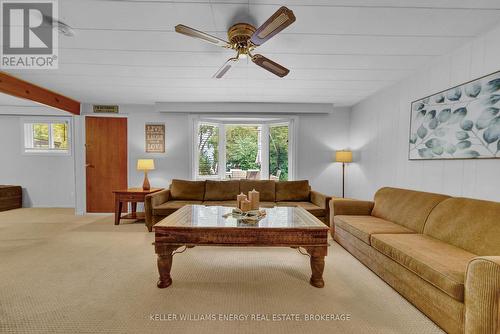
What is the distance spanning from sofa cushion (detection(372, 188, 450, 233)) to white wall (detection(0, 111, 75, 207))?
6.52 metres

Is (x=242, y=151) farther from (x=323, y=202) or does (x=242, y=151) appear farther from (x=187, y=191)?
(x=323, y=202)

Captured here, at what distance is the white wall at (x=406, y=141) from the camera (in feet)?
6.97

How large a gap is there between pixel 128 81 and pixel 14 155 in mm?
4448

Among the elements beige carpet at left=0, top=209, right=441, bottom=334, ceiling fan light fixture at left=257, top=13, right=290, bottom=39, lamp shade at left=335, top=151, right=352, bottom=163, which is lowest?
beige carpet at left=0, top=209, right=441, bottom=334

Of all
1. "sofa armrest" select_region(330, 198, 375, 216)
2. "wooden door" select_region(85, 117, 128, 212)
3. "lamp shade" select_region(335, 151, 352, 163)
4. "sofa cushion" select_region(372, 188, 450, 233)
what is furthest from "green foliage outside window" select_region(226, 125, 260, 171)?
"sofa cushion" select_region(372, 188, 450, 233)

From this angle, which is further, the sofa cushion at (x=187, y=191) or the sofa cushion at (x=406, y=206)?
the sofa cushion at (x=187, y=191)

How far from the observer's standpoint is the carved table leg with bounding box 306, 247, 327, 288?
6.53 feet

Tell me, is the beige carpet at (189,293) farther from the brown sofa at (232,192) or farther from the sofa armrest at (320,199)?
the brown sofa at (232,192)

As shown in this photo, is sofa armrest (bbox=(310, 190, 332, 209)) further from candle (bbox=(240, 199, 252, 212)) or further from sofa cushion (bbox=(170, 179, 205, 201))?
Result: sofa cushion (bbox=(170, 179, 205, 201))

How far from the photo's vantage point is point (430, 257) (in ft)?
5.48

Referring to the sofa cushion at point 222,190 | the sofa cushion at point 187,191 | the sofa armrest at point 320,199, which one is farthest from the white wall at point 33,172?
the sofa armrest at point 320,199

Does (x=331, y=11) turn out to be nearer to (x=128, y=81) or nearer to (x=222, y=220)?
(x=222, y=220)

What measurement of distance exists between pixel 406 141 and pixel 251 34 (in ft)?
8.26

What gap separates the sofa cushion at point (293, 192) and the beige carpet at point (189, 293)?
4.07 feet
